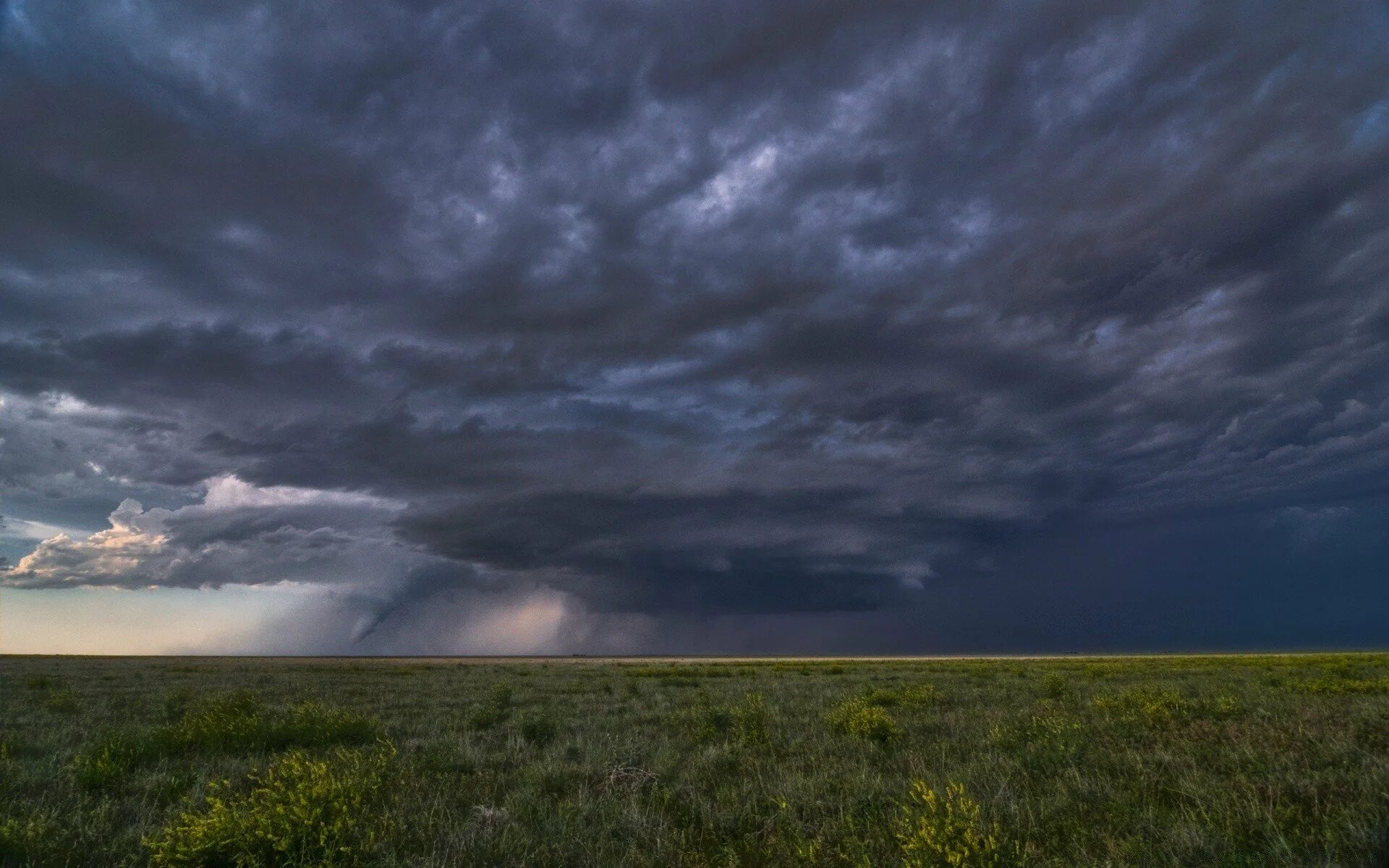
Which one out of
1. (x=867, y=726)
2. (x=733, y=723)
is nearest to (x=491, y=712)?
(x=733, y=723)

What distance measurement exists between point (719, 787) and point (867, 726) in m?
4.32

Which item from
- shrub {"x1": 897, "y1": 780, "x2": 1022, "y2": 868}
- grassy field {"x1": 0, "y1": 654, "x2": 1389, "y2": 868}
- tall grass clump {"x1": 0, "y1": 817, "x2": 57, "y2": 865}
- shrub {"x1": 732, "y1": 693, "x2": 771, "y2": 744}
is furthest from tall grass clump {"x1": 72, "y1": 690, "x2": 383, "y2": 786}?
shrub {"x1": 897, "y1": 780, "x2": 1022, "y2": 868}

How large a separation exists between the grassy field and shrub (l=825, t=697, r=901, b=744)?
6 cm

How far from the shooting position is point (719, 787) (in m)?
8.84

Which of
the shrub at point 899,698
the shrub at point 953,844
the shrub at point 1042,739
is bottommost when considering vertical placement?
the shrub at point 899,698

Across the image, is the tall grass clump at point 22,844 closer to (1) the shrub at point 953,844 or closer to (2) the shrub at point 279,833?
(2) the shrub at point 279,833

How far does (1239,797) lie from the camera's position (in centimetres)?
706

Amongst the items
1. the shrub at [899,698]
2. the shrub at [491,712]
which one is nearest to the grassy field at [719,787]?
the shrub at [491,712]

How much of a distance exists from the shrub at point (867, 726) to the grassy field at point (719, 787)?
62mm

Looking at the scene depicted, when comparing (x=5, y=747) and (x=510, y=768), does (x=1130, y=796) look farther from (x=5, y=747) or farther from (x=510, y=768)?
(x=5, y=747)

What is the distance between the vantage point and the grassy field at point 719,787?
19.2 feet

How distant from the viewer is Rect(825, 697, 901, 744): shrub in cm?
1199

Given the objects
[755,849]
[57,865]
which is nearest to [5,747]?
[57,865]

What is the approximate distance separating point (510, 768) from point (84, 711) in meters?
16.5
